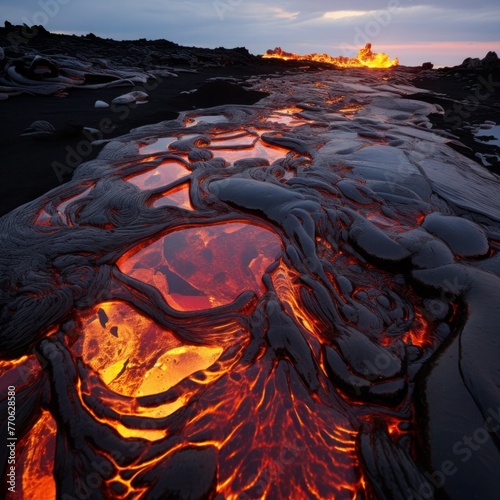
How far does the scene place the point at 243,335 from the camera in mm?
1561

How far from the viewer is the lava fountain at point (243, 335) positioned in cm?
108

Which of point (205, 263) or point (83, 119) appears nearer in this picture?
point (205, 263)

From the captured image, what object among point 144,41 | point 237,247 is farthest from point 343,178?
point 144,41

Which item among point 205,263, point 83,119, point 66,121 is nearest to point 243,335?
point 205,263

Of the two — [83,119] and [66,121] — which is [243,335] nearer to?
[66,121]

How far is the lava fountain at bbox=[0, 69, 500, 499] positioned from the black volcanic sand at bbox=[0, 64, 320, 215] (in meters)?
0.49

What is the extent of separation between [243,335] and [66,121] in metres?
5.27

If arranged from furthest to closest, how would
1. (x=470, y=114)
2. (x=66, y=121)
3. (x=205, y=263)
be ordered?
1. (x=470, y=114)
2. (x=66, y=121)
3. (x=205, y=263)

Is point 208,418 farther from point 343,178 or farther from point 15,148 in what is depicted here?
point 15,148

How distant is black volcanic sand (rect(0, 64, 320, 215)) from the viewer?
3.07m

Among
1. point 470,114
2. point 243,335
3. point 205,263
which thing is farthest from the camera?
point 470,114

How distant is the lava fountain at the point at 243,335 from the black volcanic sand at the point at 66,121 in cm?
49

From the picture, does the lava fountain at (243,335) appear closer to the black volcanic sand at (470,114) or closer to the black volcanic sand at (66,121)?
the black volcanic sand at (66,121)

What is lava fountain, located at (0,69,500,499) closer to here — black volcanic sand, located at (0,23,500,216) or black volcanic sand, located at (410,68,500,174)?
black volcanic sand, located at (0,23,500,216)
